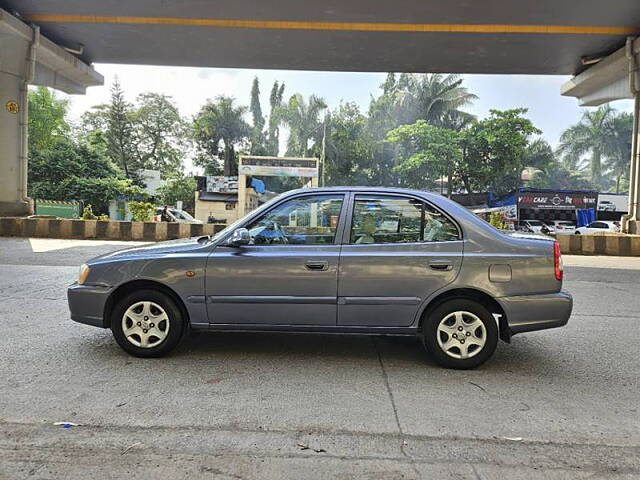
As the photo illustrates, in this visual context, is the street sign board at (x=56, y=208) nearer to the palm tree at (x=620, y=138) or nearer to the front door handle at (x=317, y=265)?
the front door handle at (x=317, y=265)

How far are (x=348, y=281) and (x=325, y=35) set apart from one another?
50.8 feet

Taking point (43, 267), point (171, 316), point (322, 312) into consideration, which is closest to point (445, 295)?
point (322, 312)

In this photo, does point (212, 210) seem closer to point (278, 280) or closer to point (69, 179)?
point (69, 179)

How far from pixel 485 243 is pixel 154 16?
16.0m

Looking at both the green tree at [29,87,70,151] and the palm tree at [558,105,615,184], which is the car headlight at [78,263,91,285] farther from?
the palm tree at [558,105,615,184]

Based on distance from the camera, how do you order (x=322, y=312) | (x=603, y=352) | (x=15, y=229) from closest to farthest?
1. (x=322, y=312)
2. (x=603, y=352)
3. (x=15, y=229)

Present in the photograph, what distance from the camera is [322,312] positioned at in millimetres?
4402

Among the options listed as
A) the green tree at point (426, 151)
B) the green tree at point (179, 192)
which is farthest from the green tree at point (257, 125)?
the green tree at point (426, 151)

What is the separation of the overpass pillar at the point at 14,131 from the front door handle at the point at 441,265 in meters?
19.8

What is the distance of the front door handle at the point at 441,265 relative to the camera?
14.3ft

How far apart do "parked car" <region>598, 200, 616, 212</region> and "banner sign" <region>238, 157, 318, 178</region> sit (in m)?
22.0

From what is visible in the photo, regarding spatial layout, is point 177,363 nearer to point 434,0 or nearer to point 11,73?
point 434,0

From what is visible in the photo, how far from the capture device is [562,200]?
112 ft

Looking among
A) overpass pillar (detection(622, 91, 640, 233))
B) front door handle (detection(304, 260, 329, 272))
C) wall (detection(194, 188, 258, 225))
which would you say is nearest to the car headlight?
front door handle (detection(304, 260, 329, 272))
